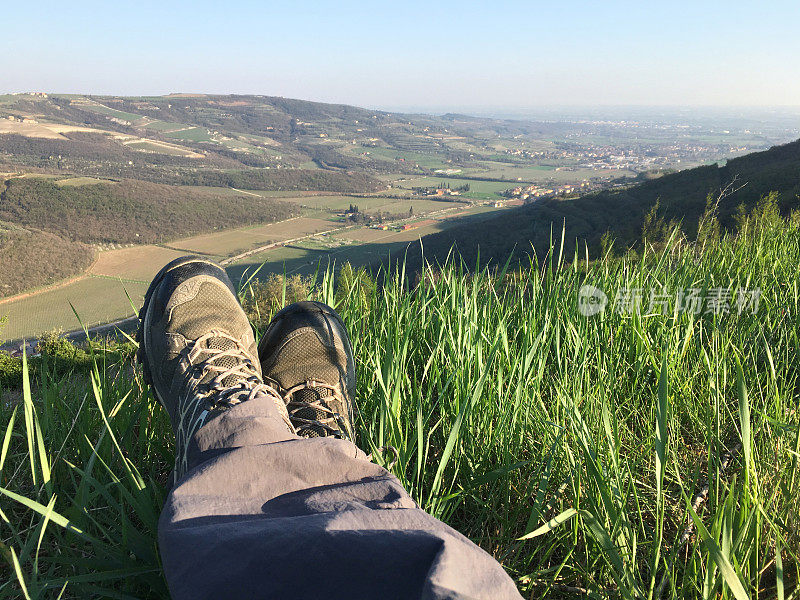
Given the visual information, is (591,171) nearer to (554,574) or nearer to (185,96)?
(554,574)

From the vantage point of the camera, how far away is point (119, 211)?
59.4m

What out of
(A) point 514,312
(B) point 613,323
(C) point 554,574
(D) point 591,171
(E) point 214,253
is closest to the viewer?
(C) point 554,574

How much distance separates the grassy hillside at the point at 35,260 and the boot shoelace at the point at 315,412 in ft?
155

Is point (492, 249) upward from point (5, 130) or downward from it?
downward

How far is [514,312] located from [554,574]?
1.04 meters

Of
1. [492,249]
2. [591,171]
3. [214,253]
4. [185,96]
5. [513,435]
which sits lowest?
[214,253]

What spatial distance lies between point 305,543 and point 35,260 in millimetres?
52531

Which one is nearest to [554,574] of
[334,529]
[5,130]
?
[334,529]

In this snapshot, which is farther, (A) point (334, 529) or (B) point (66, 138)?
(B) point (66, 138)

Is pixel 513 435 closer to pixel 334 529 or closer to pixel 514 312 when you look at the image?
pixel 334 529

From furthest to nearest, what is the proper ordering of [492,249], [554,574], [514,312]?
[492,249] → [514,312] → [554,574]

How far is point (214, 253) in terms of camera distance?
45.9 metres

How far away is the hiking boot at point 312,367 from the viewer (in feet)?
4.45

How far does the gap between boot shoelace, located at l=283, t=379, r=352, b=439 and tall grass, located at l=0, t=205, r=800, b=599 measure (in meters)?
0.09
